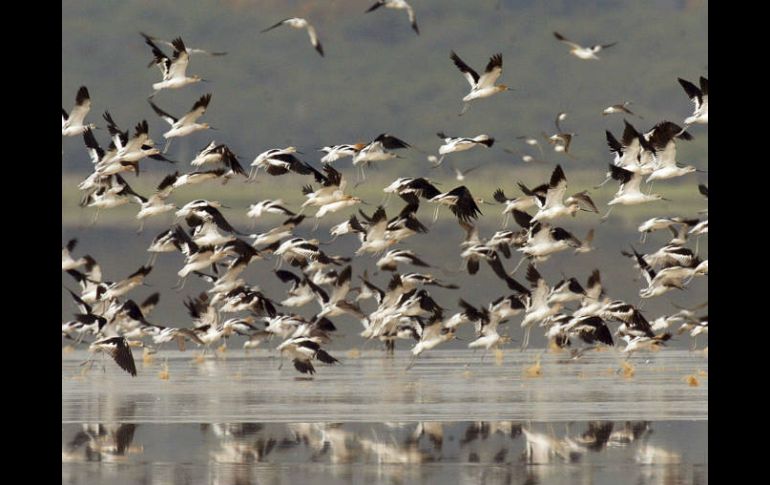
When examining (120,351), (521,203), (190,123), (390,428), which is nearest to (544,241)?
(521,203)

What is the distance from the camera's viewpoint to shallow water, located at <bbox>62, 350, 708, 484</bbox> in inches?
658

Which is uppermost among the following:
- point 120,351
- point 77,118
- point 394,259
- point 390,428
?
point 77,118

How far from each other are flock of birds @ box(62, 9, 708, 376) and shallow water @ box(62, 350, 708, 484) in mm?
1320

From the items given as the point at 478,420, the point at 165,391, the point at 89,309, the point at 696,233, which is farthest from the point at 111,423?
the point at 696,233

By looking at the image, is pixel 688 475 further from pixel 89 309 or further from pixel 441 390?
pixel 89 309

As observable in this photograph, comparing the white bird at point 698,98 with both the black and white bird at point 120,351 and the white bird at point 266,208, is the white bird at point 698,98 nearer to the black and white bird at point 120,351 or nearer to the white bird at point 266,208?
the white bird at point 266,208

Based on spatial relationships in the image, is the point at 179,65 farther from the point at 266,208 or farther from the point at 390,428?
the point at 390,428

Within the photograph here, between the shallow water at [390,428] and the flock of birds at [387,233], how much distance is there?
1.32 meters

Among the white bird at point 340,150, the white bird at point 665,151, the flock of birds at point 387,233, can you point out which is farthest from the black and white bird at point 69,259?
the white bird at point 665,151

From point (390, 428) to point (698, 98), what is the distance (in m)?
12.4

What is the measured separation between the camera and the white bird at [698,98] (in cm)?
2961

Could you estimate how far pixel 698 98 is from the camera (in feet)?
100

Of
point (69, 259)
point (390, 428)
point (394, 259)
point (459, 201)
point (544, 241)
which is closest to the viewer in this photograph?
point (390, 428)

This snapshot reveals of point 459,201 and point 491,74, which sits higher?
point 491,74
